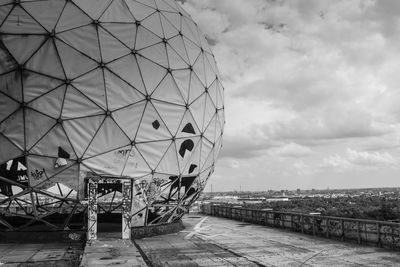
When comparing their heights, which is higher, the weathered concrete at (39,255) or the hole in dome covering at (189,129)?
the hole in dome covering at (189,129)

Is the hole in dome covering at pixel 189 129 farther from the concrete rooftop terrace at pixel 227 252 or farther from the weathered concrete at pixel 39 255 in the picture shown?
the weathered concrete at pixel 39 255

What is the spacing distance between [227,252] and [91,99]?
7.71 metres

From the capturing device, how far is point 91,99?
14.9 m

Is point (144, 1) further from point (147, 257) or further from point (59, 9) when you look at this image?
point (147, 257)

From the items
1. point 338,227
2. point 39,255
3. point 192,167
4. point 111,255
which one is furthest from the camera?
point 192,167

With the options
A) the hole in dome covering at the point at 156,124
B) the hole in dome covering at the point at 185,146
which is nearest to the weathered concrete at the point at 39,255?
the hole in dome covering at the point at 156,124

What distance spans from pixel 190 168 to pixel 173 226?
317 centimetres

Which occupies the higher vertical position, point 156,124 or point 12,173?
point 156,124

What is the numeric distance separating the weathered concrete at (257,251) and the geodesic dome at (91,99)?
8.60ft

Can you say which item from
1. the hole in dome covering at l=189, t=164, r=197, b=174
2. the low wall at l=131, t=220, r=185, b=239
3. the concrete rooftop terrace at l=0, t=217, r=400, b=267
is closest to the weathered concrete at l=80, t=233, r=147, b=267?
the concrete rooftop terrace at l=0, t=217, r=400, b=267

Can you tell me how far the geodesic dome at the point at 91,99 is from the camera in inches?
566

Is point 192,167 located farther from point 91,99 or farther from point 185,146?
point 91,99

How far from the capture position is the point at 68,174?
1466 cm

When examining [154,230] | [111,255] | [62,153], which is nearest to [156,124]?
[62,153]
